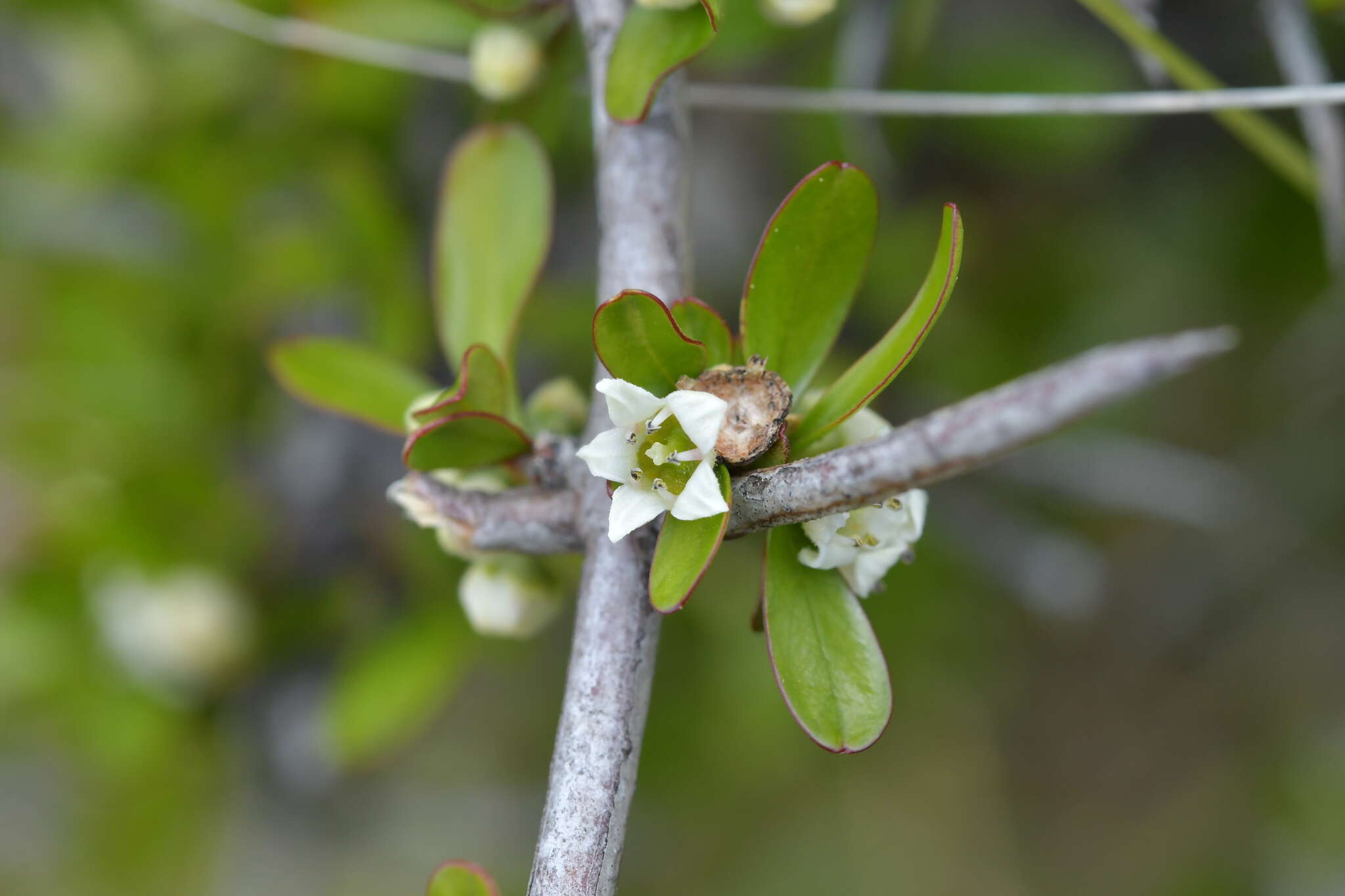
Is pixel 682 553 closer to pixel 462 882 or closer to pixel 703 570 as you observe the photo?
pixel 703 570

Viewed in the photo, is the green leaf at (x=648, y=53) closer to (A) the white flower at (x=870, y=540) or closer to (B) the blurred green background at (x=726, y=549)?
(A) the white flower at (x=870, y=540)

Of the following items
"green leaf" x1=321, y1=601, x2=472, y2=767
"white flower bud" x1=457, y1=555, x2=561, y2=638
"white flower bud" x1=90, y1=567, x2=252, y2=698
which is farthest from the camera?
"white flower bud" x1=90, y1=567, x2=252, y2=698

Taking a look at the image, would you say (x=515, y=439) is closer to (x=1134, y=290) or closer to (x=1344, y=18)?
(x=1344, y=18)

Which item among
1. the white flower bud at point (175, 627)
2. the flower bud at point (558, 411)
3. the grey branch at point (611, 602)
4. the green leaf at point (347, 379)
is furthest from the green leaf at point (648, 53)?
the white flower bud at point (175, 627)

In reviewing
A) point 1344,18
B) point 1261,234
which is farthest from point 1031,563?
point 1344,18

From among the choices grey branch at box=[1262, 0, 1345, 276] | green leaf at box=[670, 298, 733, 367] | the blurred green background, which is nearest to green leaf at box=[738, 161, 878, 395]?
green leaf at box=[670, 298, 733, 367]

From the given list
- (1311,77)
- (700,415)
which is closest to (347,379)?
(700,415)

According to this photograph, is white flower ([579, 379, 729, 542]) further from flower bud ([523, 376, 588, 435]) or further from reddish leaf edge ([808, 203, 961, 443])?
flower bud ([523, 376, 588, 435])
